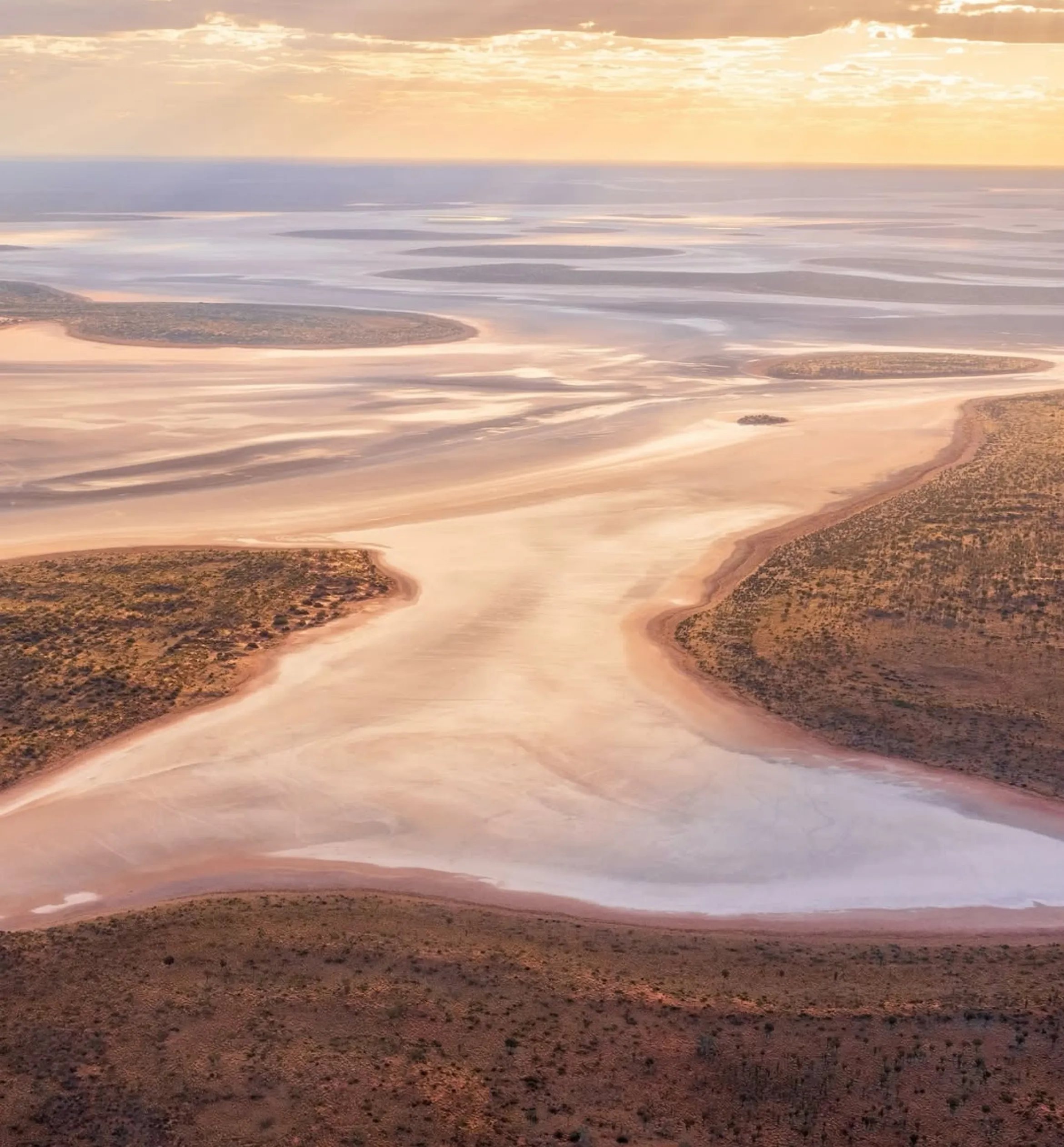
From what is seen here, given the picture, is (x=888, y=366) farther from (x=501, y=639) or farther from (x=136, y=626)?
(x=136, y=626)

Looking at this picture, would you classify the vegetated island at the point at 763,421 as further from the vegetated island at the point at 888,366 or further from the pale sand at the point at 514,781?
the pale sand at the point at 514,781

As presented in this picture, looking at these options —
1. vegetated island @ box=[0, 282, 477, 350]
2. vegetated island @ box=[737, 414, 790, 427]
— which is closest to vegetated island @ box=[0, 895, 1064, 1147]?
vegetated island @ box=[737, 414, 790, 427]

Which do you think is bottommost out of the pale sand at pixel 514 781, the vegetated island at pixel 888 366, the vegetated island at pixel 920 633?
the pale sand at pixel 514 781

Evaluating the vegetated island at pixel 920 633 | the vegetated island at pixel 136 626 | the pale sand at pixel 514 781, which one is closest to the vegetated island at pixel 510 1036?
the pale sand at pixel 514 781

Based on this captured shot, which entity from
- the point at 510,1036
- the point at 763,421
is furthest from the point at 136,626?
the point at 763,421

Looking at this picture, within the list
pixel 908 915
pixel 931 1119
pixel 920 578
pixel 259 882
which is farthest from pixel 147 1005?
pixel 920 578

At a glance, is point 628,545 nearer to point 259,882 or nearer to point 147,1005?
point 259,882
